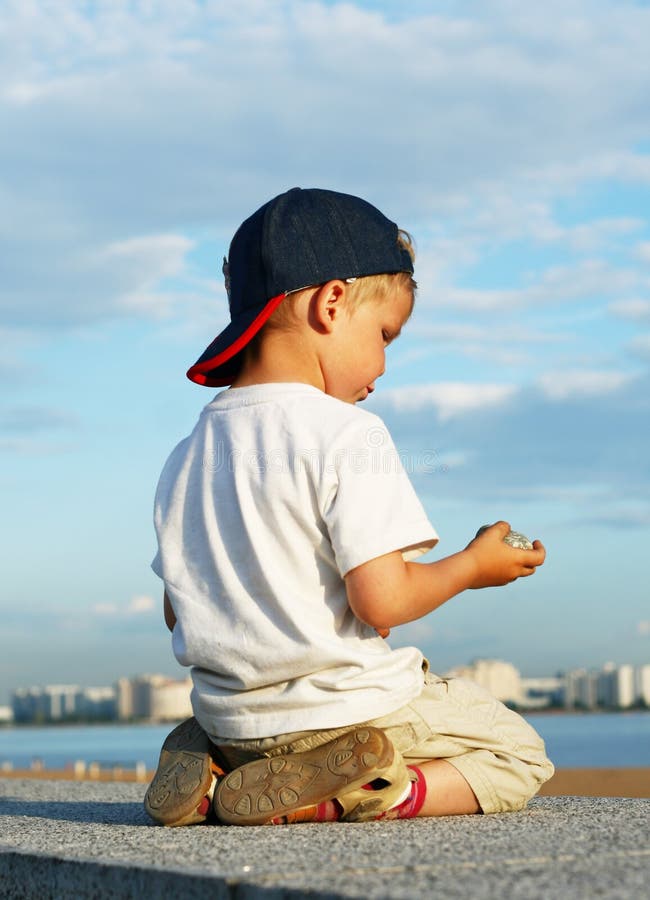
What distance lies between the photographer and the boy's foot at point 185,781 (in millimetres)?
2488

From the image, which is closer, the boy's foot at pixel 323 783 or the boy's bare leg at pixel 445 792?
the boy's foot at pixel 323 783

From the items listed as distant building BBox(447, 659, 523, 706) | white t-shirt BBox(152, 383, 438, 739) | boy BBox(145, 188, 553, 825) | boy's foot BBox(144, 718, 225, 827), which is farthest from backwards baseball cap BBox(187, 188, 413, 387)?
distant building BBox(447, 659, 523, 706)

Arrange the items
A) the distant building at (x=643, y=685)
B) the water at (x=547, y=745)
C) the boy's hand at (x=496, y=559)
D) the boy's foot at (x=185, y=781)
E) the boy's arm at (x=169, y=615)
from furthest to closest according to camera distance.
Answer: the distant building at (x=643, y=685) < the water at (x=547, y=745) < the boy's arm at (x=169, y=615) < the boy's hand at (x=496, y=559) < the boy's foot at (x=185, y=781)

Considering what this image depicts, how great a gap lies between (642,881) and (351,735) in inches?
36.8

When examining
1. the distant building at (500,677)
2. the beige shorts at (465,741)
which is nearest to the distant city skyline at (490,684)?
the distant building at (500,677)

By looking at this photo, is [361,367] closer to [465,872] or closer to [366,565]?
[366,565]

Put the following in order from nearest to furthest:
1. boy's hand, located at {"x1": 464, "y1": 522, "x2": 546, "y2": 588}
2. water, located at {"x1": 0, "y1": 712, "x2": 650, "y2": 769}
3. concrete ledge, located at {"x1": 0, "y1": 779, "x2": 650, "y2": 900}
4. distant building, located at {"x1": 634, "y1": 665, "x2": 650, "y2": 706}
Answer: concrete ledge, located at {"x1": 0, "y1": 779, "x2": 650, "y2": 900} → boy's hand, located at {"x1": 464, "y1": 522, "x2": 546, "y2": 588} → water, located at {"x1": 0, "y1": 712, "x2": 650, "y2": 769} → distant building, located at {"x1": 634, "y1": 665, "x2": 650, "y2": 706}

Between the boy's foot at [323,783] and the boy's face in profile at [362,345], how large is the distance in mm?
874

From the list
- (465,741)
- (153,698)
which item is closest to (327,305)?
(465,741)

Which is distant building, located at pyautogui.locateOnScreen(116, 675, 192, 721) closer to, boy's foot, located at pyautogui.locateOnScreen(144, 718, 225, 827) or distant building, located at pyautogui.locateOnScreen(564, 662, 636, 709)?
distant building, located at pyautogui.locateOnScreen(564, 662, 636, 709)

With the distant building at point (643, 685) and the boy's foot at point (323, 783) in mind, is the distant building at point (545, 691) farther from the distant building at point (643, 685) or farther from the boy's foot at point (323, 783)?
the boy's foot at point (323, 783)

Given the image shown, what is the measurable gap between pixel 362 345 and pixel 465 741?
1.03m

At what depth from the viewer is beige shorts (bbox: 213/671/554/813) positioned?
8.33 ft

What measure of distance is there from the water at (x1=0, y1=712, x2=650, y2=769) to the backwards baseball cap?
39667mm
